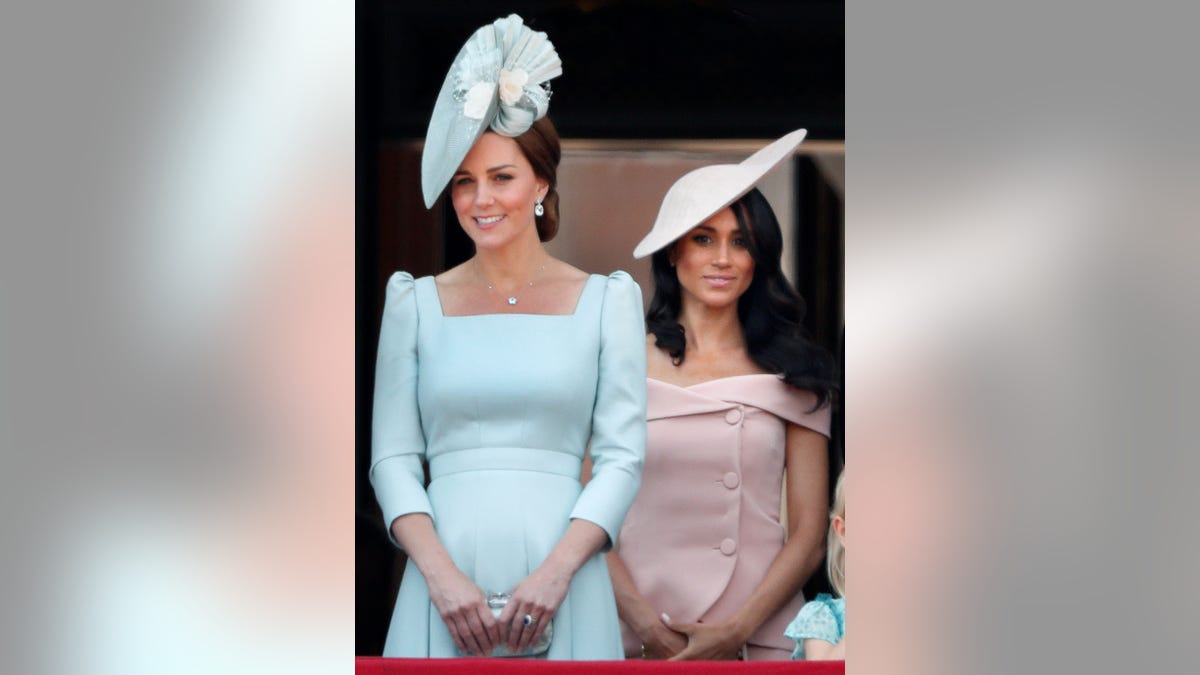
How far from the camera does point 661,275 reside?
3.54m

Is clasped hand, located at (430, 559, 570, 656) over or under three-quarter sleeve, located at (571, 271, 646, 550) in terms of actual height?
under

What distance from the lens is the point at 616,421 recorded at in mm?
3467

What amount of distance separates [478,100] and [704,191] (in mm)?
545

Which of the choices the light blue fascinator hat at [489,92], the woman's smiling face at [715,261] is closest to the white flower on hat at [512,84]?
the light blue fascinator hat at [489,92]

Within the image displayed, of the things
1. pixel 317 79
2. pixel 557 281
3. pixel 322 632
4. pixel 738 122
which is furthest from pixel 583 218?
pixel 322 632

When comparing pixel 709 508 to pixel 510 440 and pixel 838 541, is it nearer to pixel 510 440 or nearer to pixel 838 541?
pixel 838 541

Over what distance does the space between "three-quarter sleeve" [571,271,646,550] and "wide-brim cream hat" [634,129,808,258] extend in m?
0.17

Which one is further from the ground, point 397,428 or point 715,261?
point 715,261

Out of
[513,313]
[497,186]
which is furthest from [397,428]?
[497,186]

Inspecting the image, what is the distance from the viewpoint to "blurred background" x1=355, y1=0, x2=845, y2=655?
3.53 meters

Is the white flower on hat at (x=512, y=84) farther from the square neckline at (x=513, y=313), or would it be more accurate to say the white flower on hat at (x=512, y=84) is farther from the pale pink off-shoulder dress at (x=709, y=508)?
the pale pink off-shoulder dress at (x=709, y=508)

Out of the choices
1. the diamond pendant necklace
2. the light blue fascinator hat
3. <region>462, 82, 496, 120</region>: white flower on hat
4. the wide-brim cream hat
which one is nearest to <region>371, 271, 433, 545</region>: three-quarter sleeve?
the diamond pendant necklace

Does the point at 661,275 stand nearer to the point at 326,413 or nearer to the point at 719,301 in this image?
the point at 719,301

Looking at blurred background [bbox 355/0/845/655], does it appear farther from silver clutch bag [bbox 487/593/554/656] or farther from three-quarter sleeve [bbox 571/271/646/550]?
silver clutch bag [bbox 487/593/554/656]
